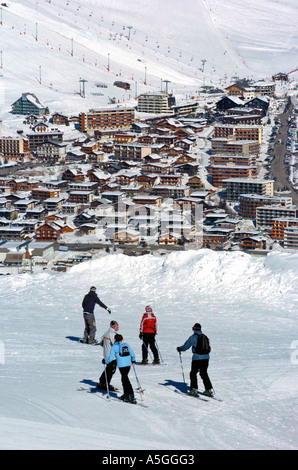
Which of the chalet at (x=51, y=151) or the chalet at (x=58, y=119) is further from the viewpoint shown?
the chalet at (x=58, y=119)

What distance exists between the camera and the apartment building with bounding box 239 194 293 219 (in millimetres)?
20609

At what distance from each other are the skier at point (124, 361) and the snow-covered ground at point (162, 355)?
0.15 feet

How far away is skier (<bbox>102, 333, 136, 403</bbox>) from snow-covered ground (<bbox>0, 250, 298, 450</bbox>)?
0.15 ft

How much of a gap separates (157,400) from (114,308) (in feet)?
8.00

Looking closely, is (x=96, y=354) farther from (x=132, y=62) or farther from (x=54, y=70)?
(x=132, y=62)

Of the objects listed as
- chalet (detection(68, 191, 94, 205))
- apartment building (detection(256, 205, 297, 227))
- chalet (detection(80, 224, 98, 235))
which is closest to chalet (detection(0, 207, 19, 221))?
chalet (detection(68, 191, 94, 205))

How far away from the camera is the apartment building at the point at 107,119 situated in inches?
1193

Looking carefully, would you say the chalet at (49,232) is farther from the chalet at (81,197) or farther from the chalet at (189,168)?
the chalet at (189,168)

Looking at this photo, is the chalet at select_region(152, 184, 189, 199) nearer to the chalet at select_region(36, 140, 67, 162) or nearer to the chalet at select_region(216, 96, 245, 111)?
the chalet at select_region(36, 140, 67, 162)

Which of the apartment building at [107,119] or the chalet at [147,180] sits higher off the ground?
the apartment building at [107,119]

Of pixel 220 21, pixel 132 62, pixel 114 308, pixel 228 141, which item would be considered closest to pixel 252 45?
pixel 220 21

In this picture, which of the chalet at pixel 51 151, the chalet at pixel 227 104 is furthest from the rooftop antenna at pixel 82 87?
the chalet at pixel 51 151

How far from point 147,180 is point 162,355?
2010 cm
